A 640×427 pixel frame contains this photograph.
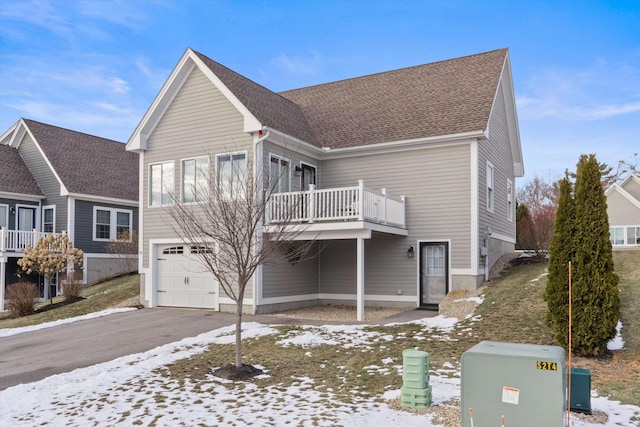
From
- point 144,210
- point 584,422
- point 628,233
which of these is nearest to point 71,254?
point 144,210

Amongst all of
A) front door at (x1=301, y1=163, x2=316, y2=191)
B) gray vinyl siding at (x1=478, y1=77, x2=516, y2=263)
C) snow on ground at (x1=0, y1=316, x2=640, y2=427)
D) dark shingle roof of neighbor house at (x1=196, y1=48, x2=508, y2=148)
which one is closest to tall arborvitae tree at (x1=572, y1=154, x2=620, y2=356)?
snow on ground at (x1=0, y1=316, x2=640, y2=427)

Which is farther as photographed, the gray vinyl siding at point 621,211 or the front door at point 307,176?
the gray vinyl siding at point 621,211

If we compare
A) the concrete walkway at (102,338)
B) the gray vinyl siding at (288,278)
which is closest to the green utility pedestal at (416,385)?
the concrete walkway at (102,338)

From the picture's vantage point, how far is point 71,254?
20375mm

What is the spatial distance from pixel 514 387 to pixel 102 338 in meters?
10.1

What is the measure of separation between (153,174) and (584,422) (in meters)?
14.7

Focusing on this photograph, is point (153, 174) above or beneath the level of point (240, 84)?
beneath

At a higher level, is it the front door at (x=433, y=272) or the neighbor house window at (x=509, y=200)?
the neighbor house window at (x=509, y=200)

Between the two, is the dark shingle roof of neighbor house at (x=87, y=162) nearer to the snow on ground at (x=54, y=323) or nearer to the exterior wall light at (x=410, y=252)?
the snow on ground at (x=54, y=323)

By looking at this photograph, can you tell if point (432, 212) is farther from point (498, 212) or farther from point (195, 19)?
point (195, 19)

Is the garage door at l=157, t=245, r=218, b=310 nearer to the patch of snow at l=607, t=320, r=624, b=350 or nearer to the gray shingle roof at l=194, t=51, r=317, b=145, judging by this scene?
the gray shingle roof at l=194, t=51, r=317, b=145

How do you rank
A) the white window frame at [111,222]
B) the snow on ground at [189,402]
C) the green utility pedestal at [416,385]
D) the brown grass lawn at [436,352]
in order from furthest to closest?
the white window frame at [111,222]
the brown grass lawn at [436,352]
the green utility pedestal at [416,385]
the snow on ground at [189,402]

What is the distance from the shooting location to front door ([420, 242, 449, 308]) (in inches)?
603

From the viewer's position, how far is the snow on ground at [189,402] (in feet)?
19.8
